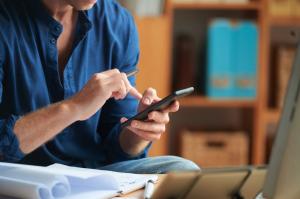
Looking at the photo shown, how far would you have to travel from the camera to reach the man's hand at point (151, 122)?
1.37 metres

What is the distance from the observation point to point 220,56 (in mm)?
2951

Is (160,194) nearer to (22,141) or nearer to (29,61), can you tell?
(22,141)

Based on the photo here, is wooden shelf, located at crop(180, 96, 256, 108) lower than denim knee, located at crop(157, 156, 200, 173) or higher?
lower

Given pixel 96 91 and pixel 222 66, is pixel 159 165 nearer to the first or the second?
pixel 96 91

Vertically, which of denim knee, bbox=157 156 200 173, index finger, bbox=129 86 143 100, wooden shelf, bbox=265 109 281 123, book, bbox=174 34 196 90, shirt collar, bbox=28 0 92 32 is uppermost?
shirt collar, bbox=28 0 92 32

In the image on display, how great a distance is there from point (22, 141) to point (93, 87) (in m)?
0.19

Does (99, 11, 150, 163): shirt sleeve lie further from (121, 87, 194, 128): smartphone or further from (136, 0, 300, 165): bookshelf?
(136, 0, 300, 165): bookshelf

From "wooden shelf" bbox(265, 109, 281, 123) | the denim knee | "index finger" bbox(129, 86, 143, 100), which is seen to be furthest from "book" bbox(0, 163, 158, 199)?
"wooden shelf" bbox(265, 109, 281, 123)

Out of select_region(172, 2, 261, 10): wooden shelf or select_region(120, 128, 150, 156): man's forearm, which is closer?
select_region(120, 128, 150, 156): man's forearm

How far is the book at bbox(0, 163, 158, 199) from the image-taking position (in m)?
1.02

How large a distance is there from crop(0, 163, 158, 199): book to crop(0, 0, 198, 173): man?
7.0 inches

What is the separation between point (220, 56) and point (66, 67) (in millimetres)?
1566

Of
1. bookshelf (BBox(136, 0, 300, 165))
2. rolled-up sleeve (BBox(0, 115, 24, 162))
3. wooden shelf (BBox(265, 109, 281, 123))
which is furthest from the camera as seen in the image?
wooden shelf (BBox(265, 109, 281, 123))

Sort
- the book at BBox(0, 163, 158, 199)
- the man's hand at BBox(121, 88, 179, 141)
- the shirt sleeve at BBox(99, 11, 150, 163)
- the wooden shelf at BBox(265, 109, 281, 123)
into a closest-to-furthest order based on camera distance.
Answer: the book at BBox(0, 163, 158, 199), the man's hand at BBox(121, 88, 179, 141), the shirt sleeve at BBox(99, 11, 150, 163), the wooden shelf at BBox(265, 109, 281, 123)
